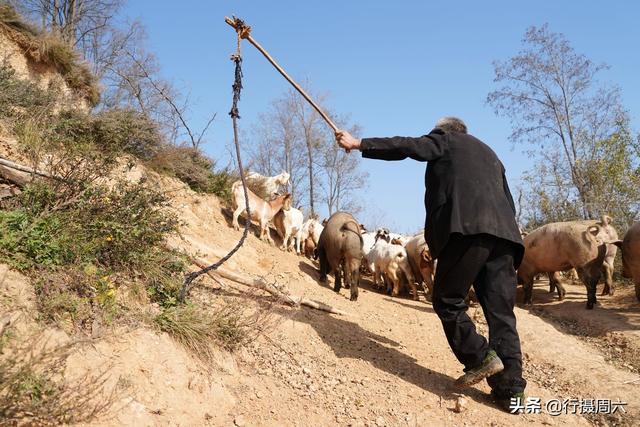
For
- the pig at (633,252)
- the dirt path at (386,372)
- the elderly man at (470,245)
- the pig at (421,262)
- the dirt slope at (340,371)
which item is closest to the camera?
the dirt slope at (340,371)

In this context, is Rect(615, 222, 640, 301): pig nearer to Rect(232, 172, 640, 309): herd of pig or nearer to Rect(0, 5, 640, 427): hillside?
Rect(232, 172, 640, 309): herd of pig

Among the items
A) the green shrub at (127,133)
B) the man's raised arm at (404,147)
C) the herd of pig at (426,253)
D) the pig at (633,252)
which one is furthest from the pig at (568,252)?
the green shrub at (127,133)

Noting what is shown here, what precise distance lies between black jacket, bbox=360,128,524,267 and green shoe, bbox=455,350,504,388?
3.02ft

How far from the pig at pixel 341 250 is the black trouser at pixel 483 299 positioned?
4.05 metres

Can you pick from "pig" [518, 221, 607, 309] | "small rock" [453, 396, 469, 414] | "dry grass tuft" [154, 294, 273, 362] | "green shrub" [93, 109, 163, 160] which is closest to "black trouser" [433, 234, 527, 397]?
"small rock" [453, 396, 469, 414]

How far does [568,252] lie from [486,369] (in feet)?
19.8

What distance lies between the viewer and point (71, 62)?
10500mm

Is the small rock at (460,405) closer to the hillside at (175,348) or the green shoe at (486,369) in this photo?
the hillside at (175,348)

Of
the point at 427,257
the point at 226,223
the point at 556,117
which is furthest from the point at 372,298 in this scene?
the point at 556,117

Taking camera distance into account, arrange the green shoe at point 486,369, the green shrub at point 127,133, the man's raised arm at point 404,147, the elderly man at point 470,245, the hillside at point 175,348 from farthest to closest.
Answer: the green shrub at point 127,133 → the man's raised arm at point 404,147 → the elderly man at point 470,245 → the green shoe at point 486,369 → the hillside at point 175,348

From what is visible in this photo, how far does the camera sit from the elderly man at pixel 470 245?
13.7ft

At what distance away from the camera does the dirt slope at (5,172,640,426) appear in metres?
3.40

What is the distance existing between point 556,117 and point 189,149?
47.4ft

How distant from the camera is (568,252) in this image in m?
9.17
